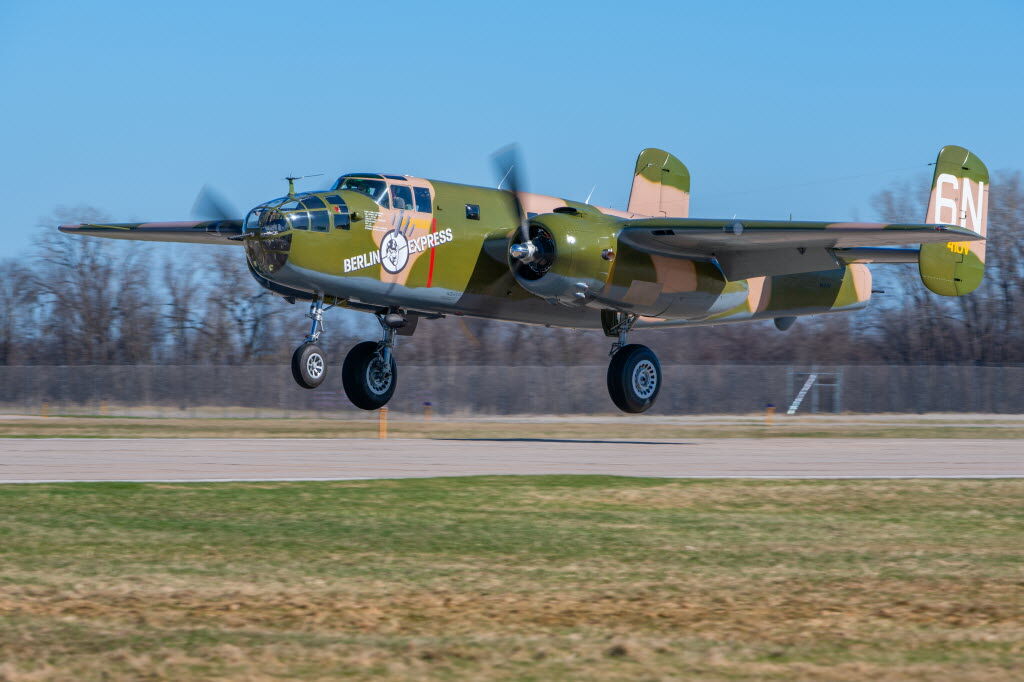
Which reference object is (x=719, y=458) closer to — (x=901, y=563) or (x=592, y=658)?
(x=901, y=563)

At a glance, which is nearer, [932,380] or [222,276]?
[932,380]

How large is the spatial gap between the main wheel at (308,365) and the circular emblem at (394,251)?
233 cm

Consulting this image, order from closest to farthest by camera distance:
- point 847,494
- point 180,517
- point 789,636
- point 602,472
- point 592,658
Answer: point 592,658
point 789,636
point 180,517
point 847,494
point 602,472

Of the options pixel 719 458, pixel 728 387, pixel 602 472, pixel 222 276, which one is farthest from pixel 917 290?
pixel 602 472

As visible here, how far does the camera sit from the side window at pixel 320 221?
2405 centimetres

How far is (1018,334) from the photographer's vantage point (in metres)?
78.9

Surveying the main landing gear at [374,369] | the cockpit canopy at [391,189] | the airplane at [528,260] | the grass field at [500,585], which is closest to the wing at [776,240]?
the airplane at [528,260]

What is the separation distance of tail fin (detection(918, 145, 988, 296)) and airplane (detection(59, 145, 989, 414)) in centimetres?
7

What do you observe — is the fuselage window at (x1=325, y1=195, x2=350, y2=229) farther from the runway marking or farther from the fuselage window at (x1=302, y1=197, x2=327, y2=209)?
the runway marking

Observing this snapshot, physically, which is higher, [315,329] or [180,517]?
[315,329]

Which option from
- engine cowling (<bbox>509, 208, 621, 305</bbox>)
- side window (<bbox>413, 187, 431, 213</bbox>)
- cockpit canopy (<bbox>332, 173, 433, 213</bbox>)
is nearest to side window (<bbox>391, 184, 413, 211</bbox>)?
cockpit canopy (<bbox>332, 173, 433, 213</bbox>)

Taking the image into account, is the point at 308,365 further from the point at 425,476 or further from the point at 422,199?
the point at 425,476

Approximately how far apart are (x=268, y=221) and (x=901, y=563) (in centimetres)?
1478

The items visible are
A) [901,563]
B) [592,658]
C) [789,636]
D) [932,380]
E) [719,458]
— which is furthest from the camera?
[932,380]
